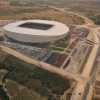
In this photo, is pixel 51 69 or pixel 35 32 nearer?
pixel 51 69

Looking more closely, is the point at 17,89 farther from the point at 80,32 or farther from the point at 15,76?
the point at 80,32

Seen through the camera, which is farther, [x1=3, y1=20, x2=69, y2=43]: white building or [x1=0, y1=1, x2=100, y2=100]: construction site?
[x1=3, y1=20, x2=69, y2=43]: white building

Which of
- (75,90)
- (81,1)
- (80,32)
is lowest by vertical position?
(81,1)

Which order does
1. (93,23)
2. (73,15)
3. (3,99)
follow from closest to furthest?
(3,99)
(93,23)
(73,15)

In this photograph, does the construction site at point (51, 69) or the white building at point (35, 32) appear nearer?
the construction site at point (51, 69)

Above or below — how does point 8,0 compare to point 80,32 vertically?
below

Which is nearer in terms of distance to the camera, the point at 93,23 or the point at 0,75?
the point at 0,75

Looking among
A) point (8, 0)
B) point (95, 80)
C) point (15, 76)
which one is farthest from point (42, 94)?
point (8, 0)

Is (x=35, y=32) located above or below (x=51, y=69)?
above
